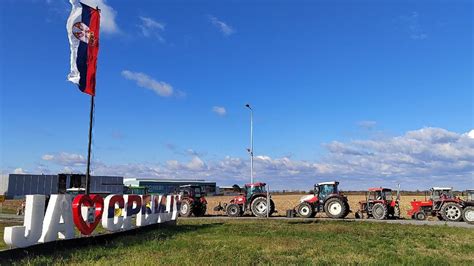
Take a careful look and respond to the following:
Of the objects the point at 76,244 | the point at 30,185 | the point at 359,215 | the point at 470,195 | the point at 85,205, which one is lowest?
the point at 76,244

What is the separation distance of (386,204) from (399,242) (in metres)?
14.8

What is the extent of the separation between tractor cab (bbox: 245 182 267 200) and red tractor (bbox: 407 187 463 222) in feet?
32.4

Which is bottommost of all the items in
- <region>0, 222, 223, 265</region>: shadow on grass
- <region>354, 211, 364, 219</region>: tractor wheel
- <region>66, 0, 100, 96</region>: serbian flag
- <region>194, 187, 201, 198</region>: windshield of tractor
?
<region>0, 222, 223, 265</region>: shadow on grass

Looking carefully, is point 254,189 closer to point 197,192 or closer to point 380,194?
point 197,192

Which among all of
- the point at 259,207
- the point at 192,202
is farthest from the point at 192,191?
the point at 259,207

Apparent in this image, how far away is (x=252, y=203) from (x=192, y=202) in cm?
489

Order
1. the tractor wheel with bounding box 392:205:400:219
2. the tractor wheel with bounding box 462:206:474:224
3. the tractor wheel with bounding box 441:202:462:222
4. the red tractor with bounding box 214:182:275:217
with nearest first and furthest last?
the tractor wheel with bounding box 462:206:474:224 → the tractor wheel with bounding box 441:202:462:222 → the tractor wheel with bounding box 392:205:400:219 → the red tractor with bounding box 214:182:275:217

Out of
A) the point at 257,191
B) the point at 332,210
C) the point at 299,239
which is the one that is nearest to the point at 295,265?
the point at 299,239

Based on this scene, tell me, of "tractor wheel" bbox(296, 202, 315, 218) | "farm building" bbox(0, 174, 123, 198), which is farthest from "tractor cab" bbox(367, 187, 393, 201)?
"farm building" bbox(0, 174, 123, 198)

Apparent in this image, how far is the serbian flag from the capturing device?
17703 mm

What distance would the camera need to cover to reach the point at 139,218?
19328 millimetres

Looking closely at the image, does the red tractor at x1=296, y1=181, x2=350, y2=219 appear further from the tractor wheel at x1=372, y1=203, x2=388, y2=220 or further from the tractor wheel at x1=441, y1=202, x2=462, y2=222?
the tractor wheel at x1=441, y1=202, x2=462, y2=222

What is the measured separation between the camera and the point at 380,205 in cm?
3058

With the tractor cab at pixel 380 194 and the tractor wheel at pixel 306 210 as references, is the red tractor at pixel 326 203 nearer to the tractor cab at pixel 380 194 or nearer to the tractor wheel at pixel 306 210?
the tractor wheel at pixel 306 210
